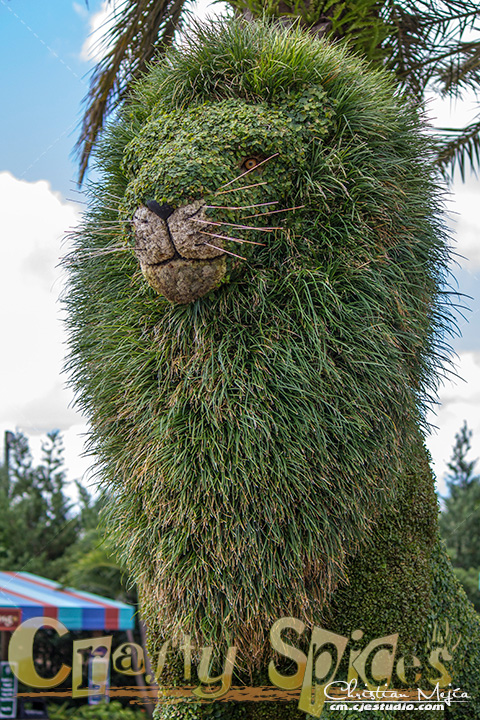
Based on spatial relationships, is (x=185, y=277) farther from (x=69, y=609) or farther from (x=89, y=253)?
(x=69, y=609)

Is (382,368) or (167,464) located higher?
(382,368)

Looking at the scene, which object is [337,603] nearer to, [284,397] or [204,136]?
[284,397]

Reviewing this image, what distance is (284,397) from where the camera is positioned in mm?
1944

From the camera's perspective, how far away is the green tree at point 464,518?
24.1 feet

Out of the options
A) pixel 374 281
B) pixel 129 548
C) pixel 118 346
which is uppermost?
pixel 374 281

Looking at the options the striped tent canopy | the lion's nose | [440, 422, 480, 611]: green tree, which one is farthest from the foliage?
the lion's nose

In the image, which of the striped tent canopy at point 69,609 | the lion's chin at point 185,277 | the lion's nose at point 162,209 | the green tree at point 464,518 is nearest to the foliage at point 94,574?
the striped tent canopy at point 69,609

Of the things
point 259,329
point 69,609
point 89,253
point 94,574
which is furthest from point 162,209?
point 94,574

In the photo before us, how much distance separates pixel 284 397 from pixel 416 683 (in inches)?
54.4

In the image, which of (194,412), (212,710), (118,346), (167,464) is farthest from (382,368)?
(212,710)

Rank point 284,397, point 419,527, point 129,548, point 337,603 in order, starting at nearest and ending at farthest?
point 284,397, point 129,548, point 337,603, point 419,527

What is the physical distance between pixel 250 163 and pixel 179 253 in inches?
17.4

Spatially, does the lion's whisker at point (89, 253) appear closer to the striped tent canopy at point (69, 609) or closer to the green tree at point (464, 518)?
the striped tent canopy at point (69, 609)

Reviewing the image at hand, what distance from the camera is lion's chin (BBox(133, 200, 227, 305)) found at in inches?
73.7
